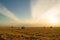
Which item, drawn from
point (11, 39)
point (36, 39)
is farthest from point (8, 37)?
point (36, 39)

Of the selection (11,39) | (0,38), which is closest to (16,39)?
(11,39)

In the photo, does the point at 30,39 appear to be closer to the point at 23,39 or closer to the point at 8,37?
the point at 23,39

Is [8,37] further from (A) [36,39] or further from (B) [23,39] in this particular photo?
(A) [36,39]

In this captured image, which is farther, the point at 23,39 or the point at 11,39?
the point at 23,39

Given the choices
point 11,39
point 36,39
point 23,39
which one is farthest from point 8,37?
point 36,39

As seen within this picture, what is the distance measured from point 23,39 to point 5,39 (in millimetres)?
3687

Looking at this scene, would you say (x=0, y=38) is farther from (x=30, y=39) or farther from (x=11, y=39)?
(x=30, y=39)

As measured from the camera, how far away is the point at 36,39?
25438mm

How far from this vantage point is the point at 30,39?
2605 cm

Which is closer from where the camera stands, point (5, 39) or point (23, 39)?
point (5, 39)

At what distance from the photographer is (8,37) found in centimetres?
2378

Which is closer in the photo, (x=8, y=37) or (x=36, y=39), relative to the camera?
(x=8, y=37)

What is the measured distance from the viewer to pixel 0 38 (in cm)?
2256

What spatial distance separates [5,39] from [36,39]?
18.7ft
